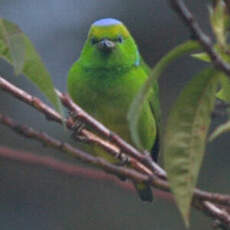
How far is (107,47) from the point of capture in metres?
3.77

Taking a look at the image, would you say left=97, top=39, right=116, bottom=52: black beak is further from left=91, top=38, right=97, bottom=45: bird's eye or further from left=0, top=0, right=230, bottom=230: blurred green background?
left=0, top=0, right=230, bottom=230: blurred green background

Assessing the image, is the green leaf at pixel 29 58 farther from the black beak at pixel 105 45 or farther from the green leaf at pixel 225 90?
the black beak at pixel 105 45

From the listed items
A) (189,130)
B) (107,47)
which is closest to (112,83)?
(107,47)

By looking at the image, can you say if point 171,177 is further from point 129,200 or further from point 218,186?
point 129,200

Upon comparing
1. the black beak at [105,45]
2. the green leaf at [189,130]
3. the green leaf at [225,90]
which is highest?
the green leaf at [189,130]

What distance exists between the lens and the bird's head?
147 inches

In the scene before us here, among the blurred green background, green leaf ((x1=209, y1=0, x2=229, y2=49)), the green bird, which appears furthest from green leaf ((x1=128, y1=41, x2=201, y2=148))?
the blurred green background

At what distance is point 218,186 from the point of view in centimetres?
632

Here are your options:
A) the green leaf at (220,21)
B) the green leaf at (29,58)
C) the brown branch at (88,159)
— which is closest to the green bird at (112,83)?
the green leaf at (29,58)

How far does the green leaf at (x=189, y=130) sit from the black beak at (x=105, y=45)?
89.5 inches

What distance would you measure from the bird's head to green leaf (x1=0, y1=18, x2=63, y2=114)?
6.78 ft

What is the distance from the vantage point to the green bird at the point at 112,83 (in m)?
3.56

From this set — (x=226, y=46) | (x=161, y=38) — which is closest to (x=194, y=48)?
(x=226, y=46)

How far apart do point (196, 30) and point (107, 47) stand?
2.53 metres
